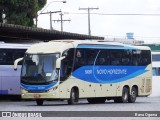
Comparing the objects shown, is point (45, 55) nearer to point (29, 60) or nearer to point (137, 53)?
point (29, 60)

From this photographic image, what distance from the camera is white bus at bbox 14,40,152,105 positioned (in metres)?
32.6

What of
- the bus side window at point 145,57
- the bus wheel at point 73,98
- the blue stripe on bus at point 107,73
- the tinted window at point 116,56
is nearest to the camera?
the bus wheel at point 73,98

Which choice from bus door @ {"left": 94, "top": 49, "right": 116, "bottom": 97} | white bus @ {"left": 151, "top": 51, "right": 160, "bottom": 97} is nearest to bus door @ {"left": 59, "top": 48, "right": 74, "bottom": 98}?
bus door @ {"left": 94, "top": 49, "right": 116, "bottom": 97}

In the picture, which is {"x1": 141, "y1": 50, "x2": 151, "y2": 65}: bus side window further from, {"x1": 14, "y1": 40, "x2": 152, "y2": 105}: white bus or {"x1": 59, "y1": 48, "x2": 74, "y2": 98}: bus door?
{"x1": 59, "y1": 48, "x2": 74, "y2": 98}: bus door

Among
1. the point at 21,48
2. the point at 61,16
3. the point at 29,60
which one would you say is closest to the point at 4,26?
the point at 21,48

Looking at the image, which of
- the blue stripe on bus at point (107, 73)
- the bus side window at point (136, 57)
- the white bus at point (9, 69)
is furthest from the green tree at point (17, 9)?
the blue stripe on bus at point (107, 73)

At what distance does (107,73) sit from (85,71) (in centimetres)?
219

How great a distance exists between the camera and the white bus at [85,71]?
32.6 metres

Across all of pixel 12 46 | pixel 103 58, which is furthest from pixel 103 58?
pixel 12 46

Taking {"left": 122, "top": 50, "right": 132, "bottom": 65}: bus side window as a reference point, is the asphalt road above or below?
below

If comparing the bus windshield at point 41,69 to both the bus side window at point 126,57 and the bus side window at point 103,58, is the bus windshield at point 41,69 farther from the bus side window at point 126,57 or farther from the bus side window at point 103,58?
the bus side window at point 126,57

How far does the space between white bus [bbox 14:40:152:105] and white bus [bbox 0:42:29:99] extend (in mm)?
2672

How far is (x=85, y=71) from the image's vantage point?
113 feet

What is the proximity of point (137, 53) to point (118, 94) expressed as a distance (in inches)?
117
